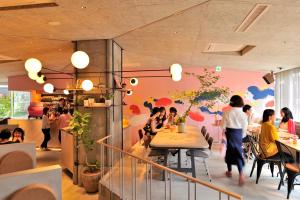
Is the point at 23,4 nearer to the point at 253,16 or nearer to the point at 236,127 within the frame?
the point at 253,16

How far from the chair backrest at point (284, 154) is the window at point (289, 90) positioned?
154 inches

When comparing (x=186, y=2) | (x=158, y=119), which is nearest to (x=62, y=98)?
(x=158, y=119)

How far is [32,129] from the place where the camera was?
8.72m

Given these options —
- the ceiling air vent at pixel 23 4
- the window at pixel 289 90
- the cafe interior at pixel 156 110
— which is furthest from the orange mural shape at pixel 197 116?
the ceiling air vent at pixel 23 4

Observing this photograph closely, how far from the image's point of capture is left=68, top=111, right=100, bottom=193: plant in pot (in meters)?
4.72

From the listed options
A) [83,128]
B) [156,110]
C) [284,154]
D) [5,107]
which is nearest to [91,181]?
[83,128]

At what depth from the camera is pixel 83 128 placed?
482 centimetres

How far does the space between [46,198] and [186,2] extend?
9.08 feet

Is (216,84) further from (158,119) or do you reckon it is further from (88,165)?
(88,165)

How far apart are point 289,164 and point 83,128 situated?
11.6 feet

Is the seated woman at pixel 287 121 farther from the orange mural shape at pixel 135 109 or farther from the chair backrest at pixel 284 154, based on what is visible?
the orange mural shape at pixel 135 109

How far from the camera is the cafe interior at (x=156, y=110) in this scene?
3359mm

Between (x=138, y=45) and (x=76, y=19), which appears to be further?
(x=138, y=45)

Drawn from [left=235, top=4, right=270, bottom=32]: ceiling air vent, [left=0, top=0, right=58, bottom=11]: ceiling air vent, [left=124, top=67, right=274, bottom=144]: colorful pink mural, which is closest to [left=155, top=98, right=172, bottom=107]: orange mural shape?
[left=124, top=67, right=274, bottom=144]: colorful pink mural
